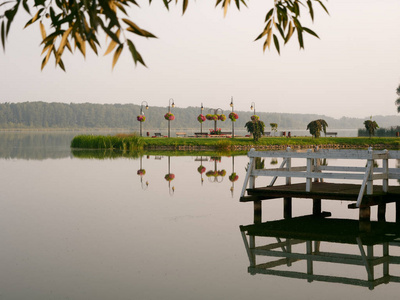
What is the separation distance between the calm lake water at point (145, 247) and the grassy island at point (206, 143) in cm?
3912

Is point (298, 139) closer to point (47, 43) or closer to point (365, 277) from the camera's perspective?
point (365, 277)

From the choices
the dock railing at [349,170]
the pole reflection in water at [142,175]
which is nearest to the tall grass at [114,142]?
the pole reflection in water at [142,175]

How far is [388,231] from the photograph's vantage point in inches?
714

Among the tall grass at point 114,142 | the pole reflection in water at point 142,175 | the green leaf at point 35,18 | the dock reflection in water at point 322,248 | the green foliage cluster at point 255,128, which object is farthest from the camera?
the green foliage cluster at point 255,128

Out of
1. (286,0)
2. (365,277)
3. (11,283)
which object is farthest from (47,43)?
(365,277)

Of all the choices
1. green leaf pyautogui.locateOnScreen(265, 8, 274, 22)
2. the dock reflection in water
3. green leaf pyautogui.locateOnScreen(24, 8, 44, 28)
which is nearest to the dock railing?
the dock reflection in water

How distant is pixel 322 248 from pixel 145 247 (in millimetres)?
4239

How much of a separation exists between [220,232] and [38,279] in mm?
6700

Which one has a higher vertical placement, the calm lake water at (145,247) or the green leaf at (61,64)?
the green leaf at (61,64)

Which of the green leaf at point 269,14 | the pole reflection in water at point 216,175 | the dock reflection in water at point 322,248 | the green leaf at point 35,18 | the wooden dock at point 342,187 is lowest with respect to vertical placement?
the dock reflection in water at point 322,248

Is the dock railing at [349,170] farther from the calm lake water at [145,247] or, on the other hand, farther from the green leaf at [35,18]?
the green leaf at [35,18]

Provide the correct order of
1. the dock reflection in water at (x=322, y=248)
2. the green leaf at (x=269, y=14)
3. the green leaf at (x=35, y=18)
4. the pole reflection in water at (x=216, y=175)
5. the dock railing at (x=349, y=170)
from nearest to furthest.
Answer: the green leaf at (x=35, y=18)
the green leaf at (x=269, y=14)
the dock reflection in water at (x=322, y=248)
the dock railing at (x=349, y=170)
the pole reflection in water at (x=216, y=175)

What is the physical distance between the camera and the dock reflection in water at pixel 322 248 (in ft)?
42.9

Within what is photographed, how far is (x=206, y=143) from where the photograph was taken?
71562mm
